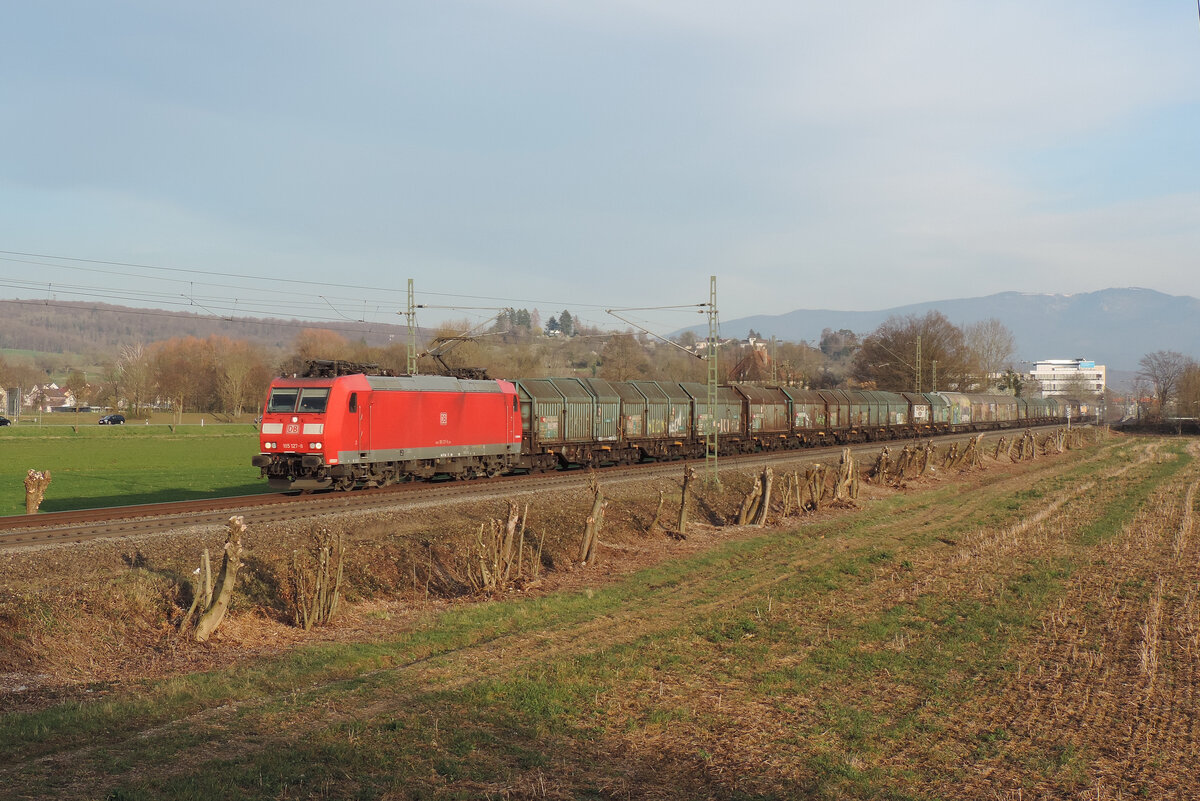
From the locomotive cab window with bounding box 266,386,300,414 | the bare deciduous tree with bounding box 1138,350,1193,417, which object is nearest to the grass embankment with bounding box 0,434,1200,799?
the locomotive cab window with bounding box 266,386,300,414

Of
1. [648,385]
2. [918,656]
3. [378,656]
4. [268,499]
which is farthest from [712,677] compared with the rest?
[648,385]

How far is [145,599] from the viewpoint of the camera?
1382 cm

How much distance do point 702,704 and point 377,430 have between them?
19639 mm

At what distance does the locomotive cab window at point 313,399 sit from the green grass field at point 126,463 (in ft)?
26.5

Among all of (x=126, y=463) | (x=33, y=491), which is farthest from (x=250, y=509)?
(x=126, y=463)

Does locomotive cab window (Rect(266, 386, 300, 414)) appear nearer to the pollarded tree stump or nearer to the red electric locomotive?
the red electric locomotive

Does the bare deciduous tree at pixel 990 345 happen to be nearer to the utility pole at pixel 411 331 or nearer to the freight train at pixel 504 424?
the freight train at pixel 504 424

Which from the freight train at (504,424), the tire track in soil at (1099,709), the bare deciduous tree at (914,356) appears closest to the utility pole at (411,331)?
the freight train at (504,424)

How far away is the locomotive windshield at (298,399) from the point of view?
85.8 feet

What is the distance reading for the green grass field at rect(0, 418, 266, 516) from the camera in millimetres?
33156

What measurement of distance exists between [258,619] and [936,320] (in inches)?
4930

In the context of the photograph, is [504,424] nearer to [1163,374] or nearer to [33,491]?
[33,491]

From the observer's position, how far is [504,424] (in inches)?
1342

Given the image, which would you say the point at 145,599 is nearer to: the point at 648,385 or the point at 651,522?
the point at 651,522
